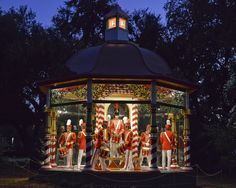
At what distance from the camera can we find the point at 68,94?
71.2ft

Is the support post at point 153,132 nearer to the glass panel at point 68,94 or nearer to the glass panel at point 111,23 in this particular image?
the glass panel at point 68,94

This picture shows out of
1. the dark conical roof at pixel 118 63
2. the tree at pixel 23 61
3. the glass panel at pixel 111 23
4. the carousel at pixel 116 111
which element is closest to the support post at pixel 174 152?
the carousel at pixel 116 111

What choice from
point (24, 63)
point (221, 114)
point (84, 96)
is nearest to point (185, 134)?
point (84, 96)

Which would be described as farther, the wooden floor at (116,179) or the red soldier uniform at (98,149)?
the red soldier uniform at (98,149)

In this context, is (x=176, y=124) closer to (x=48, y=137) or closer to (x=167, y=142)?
(x=167, y=142)

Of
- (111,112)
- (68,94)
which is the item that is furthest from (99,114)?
(68,94)

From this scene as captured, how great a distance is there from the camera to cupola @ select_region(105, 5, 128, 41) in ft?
78.0

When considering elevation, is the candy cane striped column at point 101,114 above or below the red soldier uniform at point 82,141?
above

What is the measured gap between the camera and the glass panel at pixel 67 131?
22.3 metres

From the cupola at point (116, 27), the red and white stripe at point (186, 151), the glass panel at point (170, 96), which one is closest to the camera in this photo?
the glass panel at point (170, 96)

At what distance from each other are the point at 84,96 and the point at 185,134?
5533mm

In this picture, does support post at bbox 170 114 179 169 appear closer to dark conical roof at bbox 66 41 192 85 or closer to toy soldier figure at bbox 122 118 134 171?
toy soldier figure at bbox 122 118 134 171

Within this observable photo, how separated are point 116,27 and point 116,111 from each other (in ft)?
15.6

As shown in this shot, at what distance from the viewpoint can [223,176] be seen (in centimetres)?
2795
